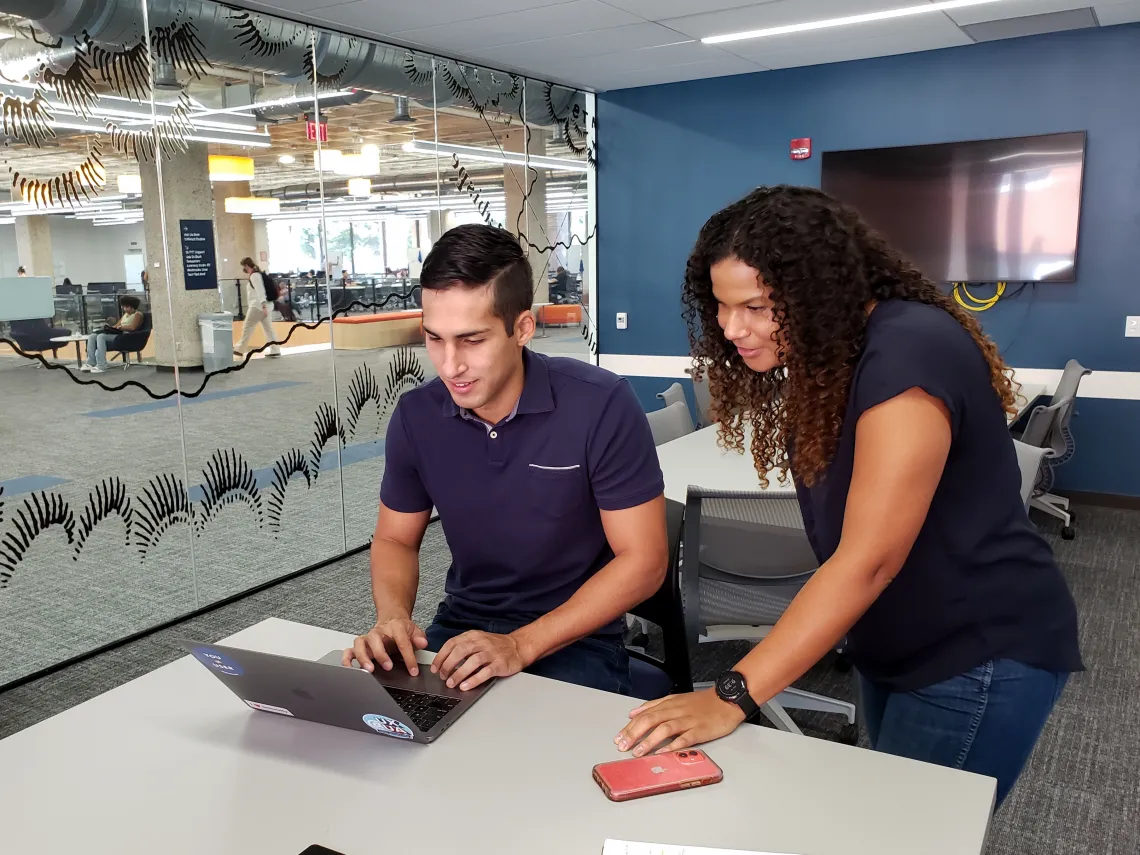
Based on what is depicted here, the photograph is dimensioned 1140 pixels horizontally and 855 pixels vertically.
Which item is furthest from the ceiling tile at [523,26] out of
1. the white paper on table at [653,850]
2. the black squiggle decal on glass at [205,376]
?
the white paper on table at [653,850]

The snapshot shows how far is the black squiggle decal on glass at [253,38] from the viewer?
3.99 meters

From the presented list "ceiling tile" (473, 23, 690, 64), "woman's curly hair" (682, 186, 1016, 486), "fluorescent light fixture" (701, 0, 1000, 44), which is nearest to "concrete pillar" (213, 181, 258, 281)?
"ceiling tile" (473, 23, 690, 64)

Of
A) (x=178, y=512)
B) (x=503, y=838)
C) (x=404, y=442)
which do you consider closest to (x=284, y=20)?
(x=178, y=512)

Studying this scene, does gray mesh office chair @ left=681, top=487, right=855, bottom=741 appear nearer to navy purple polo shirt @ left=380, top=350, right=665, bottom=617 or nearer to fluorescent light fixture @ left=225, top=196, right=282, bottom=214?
navy purple polo shirt @ left=380, top=350, right=665, bottom=617

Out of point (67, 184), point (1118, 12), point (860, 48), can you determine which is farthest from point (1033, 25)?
point (67, 184)

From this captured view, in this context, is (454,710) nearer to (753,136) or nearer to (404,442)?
(404,442)

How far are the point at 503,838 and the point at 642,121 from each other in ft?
19.3

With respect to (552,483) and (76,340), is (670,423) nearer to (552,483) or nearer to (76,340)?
(552,483)

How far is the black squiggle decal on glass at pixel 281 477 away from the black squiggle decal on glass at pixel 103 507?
0.83m

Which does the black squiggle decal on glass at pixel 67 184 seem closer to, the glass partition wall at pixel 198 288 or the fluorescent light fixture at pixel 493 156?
the glass partition wall at pixel 198 288

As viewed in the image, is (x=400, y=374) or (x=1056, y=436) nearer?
(x=1056, y=436)

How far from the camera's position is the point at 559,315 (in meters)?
6.34

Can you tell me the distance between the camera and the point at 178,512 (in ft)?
12.9

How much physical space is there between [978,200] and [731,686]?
191 inches
